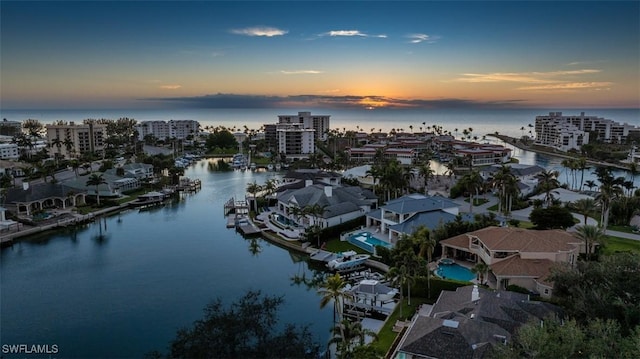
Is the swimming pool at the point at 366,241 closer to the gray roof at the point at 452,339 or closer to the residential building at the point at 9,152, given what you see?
the gray roof at the point at 452,339

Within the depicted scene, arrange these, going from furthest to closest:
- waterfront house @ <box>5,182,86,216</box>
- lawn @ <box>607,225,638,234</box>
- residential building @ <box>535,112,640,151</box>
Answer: residential building @ <box>535,112,640,151</box>, waterfront house @ <box>5,182,86,216</box>, lawn @ <box>607,225,638,234</box>

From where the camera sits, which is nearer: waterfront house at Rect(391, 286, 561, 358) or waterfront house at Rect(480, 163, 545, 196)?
waterfront house at Rect(391, 286, 561, 358)

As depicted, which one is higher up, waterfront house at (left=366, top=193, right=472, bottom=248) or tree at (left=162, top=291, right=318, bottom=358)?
tree at (left=162, top=291, right=318, bottom=358)

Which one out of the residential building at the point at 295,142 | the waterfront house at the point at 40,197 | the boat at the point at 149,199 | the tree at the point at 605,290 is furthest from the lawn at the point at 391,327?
the residential building at the point at 295,142

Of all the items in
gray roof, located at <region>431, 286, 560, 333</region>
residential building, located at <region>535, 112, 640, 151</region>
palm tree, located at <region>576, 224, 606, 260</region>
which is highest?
residential building, located at <region>535, 112, 640, 151</region>

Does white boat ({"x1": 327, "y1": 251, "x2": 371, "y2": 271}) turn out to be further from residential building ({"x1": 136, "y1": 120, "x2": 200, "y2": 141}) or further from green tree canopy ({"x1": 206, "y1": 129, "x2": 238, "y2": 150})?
residential building ({"x1": 136, "y1": 120, "x2": 200, "y2": 141})

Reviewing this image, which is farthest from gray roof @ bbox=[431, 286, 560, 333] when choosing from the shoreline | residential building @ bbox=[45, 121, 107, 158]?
residential building @ bbox=[45, 121, 107, 158]

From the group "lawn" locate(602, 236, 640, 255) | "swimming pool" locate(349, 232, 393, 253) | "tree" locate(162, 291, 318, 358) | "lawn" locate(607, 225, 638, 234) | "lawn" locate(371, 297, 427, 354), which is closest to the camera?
"tree" locate(162, 291, 318, 358)
